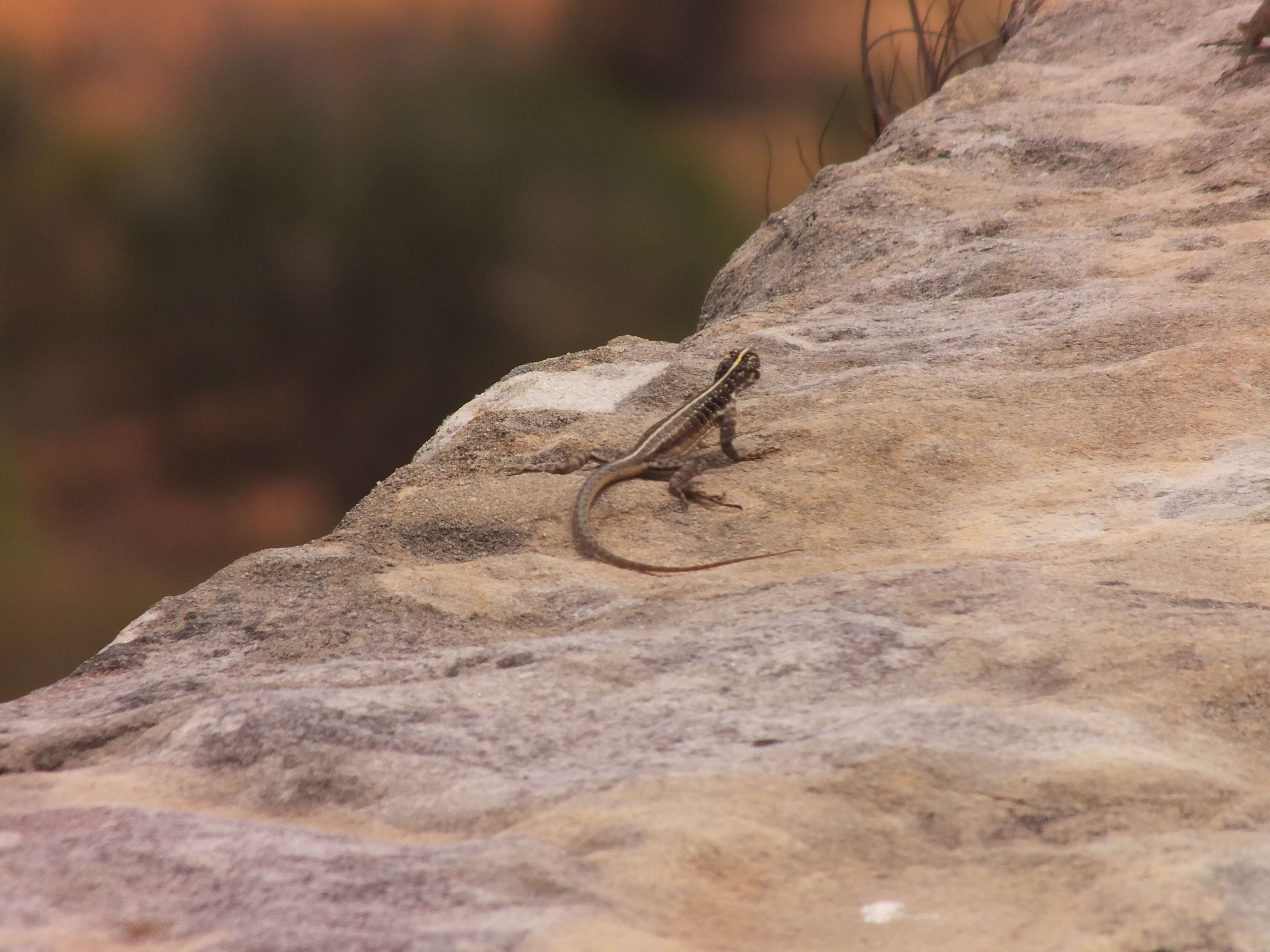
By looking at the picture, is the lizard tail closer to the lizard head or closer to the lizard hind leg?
the lizard hind leg

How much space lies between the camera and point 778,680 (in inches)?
88.5

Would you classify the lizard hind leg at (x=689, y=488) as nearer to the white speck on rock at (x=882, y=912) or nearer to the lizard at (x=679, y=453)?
the lizard at (x=679, y=453)

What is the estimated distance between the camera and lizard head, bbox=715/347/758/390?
13.1 ft

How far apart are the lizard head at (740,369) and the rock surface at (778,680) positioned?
115 millimetres

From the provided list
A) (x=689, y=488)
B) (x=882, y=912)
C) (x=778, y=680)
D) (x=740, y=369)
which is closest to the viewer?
(x=882, y=912)

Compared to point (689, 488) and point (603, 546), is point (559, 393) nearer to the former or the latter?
point (689, 488)

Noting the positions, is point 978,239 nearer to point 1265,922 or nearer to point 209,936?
point 1265,922

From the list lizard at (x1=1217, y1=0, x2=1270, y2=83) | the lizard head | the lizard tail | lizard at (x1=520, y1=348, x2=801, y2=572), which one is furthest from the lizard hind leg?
lizard at (x1=1217, y1=0, x2=1270, y2=83)

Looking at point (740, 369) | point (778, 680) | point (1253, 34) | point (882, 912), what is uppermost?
point (1253, 34)

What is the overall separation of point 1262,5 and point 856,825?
5.33 m

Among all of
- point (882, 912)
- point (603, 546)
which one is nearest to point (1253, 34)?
point (603, 546)

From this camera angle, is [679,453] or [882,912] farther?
[679,453]

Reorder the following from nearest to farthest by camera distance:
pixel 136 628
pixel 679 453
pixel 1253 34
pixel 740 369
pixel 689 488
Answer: pixel 136 628
pixel 689 488
pixel 679 453
pixel 740 369
pixel 1253 34

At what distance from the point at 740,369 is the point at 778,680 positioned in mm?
1938
